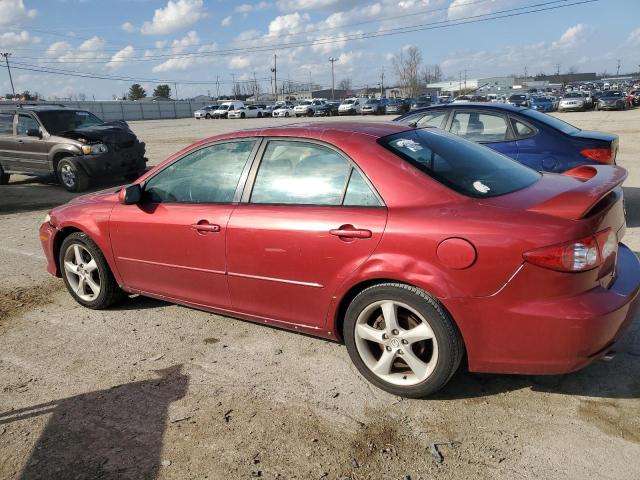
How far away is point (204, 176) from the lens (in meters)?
3.83

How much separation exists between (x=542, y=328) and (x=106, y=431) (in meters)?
2.36

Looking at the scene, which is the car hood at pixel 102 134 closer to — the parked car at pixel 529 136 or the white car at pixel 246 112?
the parked car at pixel 529 136

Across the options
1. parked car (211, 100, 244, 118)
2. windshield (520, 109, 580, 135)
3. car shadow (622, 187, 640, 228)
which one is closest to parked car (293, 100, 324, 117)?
parked car (211, 100, 244, 118)

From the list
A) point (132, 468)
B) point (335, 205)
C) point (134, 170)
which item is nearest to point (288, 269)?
point (335, 205)

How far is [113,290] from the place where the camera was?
177 inches

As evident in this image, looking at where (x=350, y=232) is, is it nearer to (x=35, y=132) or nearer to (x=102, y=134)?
(x=102, y=134)

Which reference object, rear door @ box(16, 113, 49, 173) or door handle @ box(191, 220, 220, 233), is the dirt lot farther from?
rear door @ box(16, 113, 49, 173)

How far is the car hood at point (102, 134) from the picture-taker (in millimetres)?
11000

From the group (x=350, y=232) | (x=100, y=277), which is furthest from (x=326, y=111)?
(x=350, y=232)

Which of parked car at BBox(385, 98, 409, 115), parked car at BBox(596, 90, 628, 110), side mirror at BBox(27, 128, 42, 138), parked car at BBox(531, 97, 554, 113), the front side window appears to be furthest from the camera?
parked car at BBox(385, 98, 409, 115)

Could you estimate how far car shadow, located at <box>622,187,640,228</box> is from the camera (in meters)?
6.58

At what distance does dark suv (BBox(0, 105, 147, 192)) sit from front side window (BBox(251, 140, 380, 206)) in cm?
853

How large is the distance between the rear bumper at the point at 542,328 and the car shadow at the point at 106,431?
1.73 m

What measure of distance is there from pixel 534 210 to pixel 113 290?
3.45m
